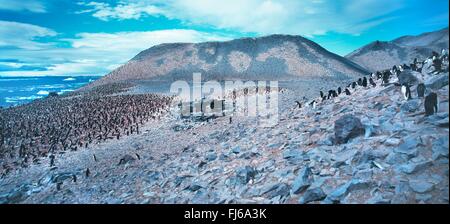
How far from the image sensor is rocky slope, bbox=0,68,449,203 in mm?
4930

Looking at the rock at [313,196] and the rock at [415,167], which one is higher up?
the rock at [415,167]

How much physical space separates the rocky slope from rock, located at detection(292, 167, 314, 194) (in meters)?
0.02

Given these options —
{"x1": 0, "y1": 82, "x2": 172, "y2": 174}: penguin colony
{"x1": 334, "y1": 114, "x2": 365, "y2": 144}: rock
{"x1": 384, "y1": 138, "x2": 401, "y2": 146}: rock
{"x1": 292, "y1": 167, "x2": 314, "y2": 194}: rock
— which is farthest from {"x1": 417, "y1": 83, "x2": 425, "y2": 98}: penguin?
{"x1": 0, "y1": 82, "x2": 172, "y2": 174}: penguin colony

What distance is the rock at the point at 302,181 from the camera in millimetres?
5562

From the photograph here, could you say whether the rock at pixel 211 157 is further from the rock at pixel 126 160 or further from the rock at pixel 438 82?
the rock at pixel 438 82

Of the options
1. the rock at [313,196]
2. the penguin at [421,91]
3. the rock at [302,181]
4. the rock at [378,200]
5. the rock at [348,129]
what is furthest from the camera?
the penguin at [421,91]

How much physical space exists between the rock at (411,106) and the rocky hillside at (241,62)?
46440 mm

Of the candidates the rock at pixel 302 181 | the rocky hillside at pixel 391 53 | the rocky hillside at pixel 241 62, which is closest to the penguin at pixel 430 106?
the rock at pixel 302 181

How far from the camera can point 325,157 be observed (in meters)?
6.54

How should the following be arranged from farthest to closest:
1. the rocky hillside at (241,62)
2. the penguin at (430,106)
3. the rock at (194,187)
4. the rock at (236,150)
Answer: the rocky hillside at (241,62) → the rock at (236,150) → the rock at (194,187) → the penguin at (430,106)

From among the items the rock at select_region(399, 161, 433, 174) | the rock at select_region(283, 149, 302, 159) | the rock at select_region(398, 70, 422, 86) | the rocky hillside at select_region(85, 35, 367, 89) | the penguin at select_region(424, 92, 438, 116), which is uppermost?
the rocky hillside at select_region(85, 35, 367, 89)

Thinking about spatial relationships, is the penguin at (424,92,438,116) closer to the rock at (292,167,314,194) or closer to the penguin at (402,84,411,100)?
the penguin at (402,84,411,100)

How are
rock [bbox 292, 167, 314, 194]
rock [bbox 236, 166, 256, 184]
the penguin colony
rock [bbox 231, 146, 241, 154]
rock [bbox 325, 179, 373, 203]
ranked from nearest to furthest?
rock [bbox 325, 179, 373, 203] < rock [bbox 292, 167, 314, 194] < rock [bbox 236, 166, 256, 184] < rock [bbox 231, 146, 241, 154] < the penguin colony

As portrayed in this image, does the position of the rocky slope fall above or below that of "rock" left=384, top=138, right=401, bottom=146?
below
